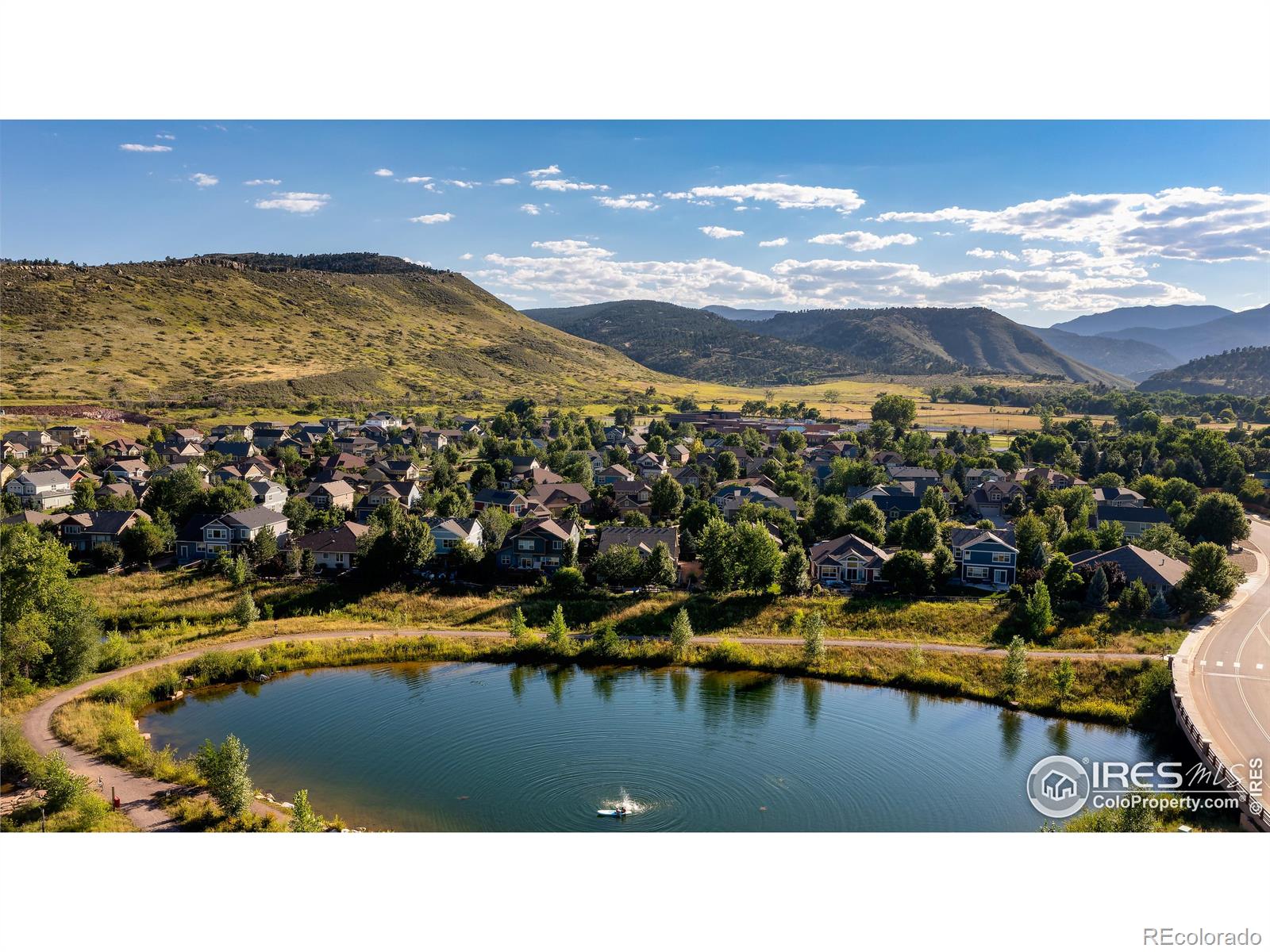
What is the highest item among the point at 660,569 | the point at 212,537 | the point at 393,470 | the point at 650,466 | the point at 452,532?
the point at 393,470

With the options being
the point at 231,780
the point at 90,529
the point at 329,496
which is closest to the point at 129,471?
the point at 329,496

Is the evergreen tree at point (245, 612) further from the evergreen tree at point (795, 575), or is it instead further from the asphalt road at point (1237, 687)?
the asphalt road at point (1237, 687)

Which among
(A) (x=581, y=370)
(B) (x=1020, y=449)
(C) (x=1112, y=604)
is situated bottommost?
(C) (x=1112, y=604)

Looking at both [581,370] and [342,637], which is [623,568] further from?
[581,370]

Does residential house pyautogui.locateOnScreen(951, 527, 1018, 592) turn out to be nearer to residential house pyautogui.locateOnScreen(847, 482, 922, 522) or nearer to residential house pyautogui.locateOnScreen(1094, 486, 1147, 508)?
residential house pyautogui.locateOnScreen(847, 482, 922, 522)

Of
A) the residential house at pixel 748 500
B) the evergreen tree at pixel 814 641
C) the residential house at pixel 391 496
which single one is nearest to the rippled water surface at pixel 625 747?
the evergreen tree at pixel 814 641

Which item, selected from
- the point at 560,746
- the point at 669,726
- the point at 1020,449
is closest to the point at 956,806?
the point at 669,726

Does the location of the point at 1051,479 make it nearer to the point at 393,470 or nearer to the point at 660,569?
the point at 660,569
